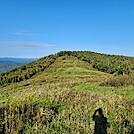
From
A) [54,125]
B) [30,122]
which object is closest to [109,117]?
[54,125]

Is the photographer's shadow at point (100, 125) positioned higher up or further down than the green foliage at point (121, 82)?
further down

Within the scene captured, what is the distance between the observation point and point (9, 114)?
9.77m

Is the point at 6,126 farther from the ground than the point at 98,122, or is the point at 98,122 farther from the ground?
the point at 98,122

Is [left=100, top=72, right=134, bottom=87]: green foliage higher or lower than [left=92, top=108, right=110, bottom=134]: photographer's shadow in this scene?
higher

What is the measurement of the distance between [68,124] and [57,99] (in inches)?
75.4

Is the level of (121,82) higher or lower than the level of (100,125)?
higher

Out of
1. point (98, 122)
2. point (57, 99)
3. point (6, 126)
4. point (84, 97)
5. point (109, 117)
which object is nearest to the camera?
point (98, 122)

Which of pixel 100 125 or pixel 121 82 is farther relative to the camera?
pixel 121 82

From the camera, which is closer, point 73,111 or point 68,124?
point 68,124

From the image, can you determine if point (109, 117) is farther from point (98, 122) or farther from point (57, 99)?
point (98, 122)

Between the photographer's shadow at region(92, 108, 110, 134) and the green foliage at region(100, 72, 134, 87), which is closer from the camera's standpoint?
the photographer's shadow at region(92, 108, 110, 134)

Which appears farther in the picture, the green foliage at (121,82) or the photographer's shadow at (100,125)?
the green foliage at (121,82)

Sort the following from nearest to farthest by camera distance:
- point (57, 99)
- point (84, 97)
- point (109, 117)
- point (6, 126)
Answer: point (6, 126), point (109, 117), point (57, 99), point (84, 97)

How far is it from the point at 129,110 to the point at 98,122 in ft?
14.7
